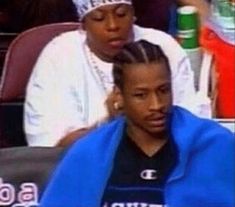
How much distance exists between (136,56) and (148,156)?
0.27 m

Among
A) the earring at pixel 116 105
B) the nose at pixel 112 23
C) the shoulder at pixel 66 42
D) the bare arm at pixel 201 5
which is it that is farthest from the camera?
the bare arm at pixel 201 5

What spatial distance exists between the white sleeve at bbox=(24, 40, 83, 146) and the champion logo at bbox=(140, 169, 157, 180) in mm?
371

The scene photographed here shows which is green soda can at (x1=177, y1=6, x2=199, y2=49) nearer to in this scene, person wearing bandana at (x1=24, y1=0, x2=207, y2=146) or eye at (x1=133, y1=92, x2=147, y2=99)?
person wearing bandana at (x1=24, y1=0, x2=207, y2=146)

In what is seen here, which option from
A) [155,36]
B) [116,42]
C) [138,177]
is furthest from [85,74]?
[138,177]

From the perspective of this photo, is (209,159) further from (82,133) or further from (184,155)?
(82,133)

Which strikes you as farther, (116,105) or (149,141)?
(116,105)

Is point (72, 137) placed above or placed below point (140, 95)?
below

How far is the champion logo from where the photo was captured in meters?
2.75

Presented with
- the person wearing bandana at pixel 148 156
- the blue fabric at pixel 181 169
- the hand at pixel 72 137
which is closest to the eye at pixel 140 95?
the person wearing bandana at pixel 148 156

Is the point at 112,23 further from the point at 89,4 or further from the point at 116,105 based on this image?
the point at 116,105

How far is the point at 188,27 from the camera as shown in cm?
323

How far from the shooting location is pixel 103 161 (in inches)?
110

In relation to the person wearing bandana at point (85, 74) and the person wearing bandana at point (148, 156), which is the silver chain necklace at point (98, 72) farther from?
the person wearing bandana at point (148, 156)

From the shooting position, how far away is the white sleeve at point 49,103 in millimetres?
3076
